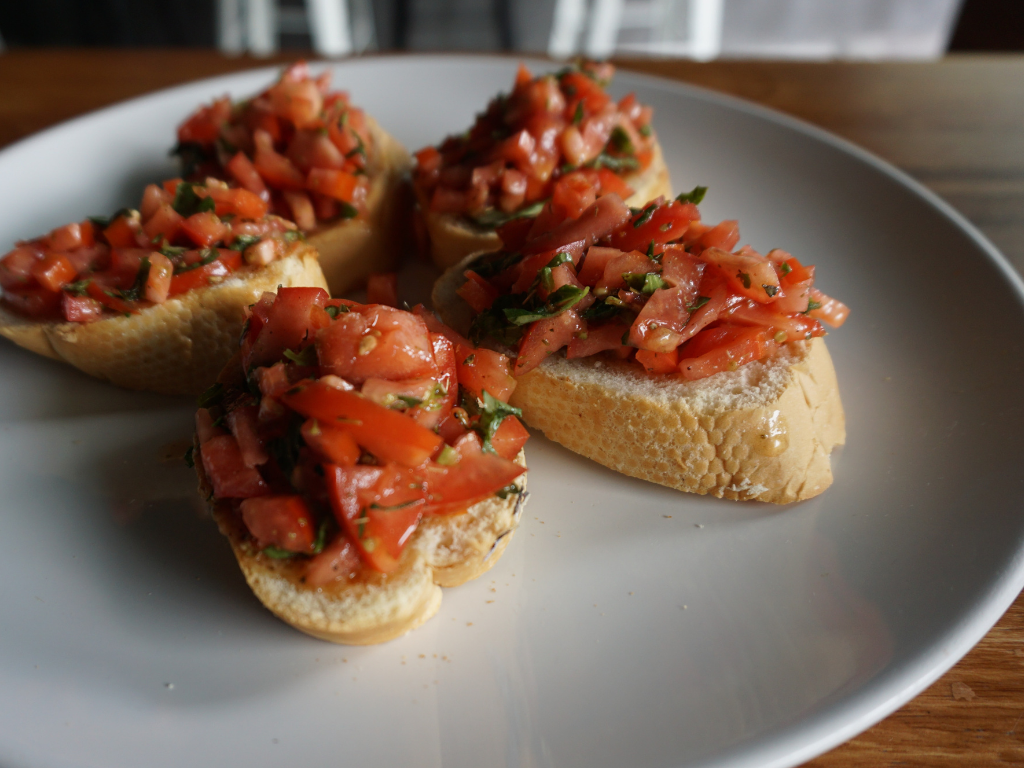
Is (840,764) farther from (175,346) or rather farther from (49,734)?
(175,346)

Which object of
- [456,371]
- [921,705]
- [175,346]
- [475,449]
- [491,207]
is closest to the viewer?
[921,705]

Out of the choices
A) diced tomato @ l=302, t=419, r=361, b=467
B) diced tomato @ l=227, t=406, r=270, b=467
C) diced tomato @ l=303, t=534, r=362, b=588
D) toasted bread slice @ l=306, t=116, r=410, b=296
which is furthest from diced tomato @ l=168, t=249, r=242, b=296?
diced tomato @ l=303, t=534, r=362, b=588

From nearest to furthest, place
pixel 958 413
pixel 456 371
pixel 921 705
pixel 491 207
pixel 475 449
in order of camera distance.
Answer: pixel 921 705 → pixel 475 449 → pixel 456 371 → pixel 958 413 → pixel 491 207

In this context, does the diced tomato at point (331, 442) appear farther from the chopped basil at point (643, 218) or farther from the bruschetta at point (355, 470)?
the chopped basil at point (643, 218)

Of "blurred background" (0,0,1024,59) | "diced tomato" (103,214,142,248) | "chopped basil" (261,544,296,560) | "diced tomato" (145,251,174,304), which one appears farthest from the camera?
"blurred background" (0,0,1024,59)

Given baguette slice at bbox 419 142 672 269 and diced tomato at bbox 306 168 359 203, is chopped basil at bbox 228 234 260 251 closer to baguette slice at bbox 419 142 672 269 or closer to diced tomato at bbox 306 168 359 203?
diced tomato at bbox 306 168 359 203

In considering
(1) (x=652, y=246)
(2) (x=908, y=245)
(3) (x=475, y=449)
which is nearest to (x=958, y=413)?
(2) (x=908, y=245)

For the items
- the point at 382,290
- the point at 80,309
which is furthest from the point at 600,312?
the point at 80,309

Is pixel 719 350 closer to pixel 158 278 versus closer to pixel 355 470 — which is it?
pixel 355 470
